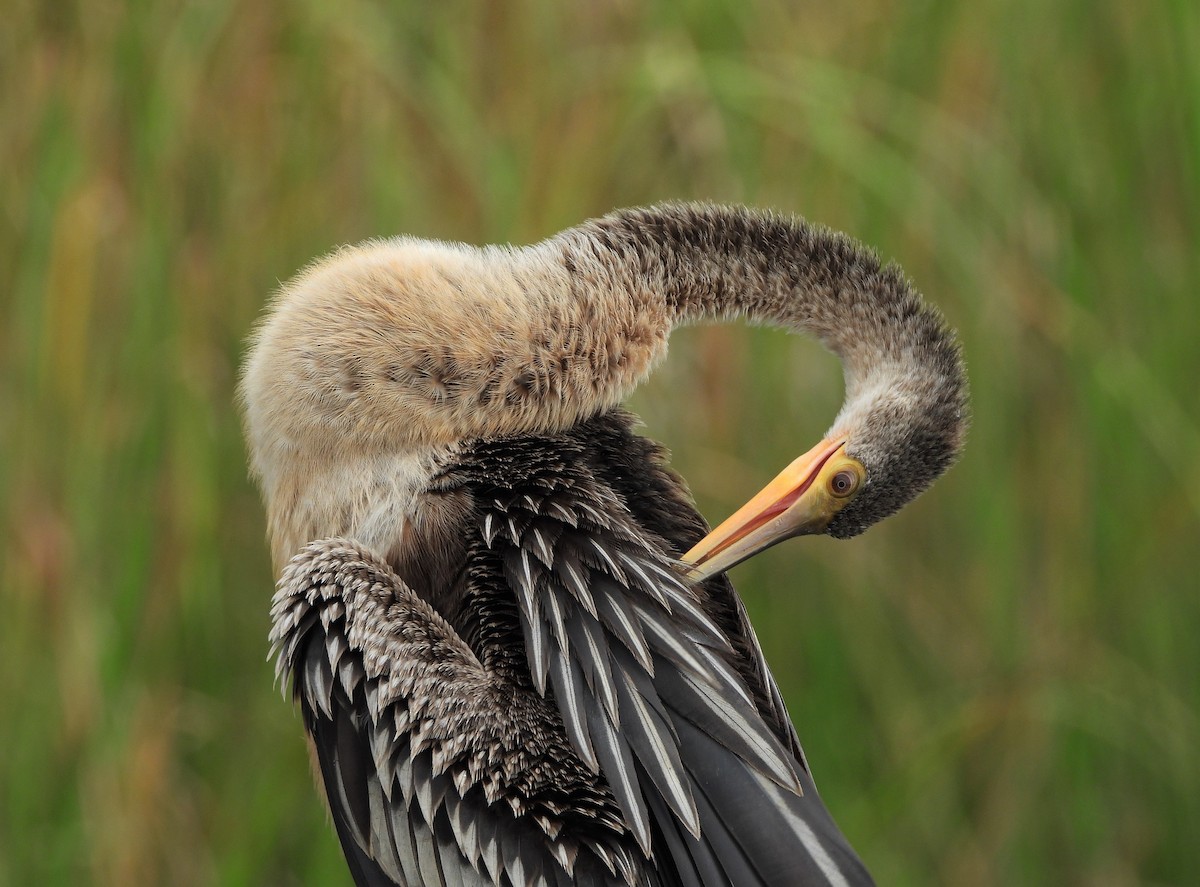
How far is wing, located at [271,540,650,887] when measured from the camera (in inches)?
70.7

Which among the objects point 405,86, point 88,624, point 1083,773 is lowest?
point 1083,773

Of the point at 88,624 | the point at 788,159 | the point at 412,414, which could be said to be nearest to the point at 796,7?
the point at 788,159

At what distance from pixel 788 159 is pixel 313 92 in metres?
1.00

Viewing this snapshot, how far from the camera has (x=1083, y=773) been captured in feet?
8.92

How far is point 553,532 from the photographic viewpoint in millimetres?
1865

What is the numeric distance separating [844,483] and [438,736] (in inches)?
30.6

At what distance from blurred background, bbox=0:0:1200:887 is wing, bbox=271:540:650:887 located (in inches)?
31.1

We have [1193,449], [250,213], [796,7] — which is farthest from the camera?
[796,7]

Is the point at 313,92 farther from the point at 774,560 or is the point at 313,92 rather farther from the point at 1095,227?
the point at 1095,227

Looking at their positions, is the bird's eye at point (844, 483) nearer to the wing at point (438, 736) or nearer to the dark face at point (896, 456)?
the dark face at point (896, 456)

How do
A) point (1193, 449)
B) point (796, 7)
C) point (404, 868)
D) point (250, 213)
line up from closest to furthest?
point (404, 868), point (1193, 449), point (250, 213), point (796, 7)

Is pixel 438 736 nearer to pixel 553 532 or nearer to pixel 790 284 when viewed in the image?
pixel 553 532

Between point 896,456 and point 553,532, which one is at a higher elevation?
point 553,532

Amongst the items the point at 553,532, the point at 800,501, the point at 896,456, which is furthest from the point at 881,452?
the point at 553,532
